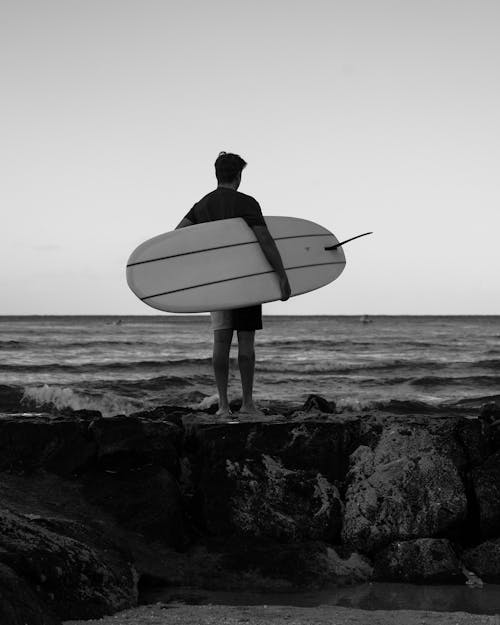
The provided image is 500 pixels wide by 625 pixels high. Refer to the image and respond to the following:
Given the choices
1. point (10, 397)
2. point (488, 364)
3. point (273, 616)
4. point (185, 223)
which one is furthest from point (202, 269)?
point (488, 364)

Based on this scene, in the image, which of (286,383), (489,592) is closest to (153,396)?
(286,383)

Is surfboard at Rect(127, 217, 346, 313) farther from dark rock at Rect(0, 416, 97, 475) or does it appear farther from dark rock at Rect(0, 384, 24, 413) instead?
dark rock at Rect(0, 384, 24, 413)

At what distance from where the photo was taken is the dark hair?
15.6 ft

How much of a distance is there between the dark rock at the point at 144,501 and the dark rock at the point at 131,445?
9 centimetres

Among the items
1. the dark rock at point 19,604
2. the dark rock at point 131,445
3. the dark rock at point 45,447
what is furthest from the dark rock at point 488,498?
the dark rock at point 19,604

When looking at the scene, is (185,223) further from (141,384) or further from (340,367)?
(340,367)

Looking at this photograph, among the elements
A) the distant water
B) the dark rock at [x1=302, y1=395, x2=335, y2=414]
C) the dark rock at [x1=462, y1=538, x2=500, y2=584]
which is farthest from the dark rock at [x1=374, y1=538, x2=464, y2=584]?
the distant water

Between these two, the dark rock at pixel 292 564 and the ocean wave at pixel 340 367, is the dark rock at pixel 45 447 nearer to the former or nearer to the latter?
the dark rock at pixel 292 564

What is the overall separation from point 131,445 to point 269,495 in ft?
2.88

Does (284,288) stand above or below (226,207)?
below

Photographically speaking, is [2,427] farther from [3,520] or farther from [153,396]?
[153,396]

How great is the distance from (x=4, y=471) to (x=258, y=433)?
1.51 metres

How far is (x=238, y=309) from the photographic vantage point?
15.8 ft

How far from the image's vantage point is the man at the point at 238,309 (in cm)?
479
